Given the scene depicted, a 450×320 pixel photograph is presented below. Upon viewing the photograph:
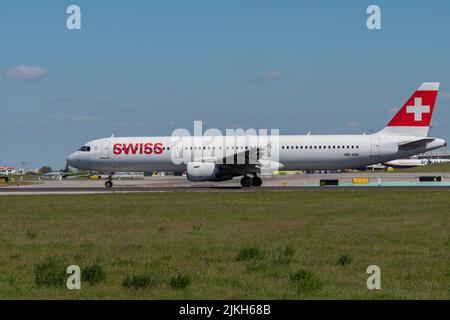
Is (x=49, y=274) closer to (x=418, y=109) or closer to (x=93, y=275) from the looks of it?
(x=93, y=275)

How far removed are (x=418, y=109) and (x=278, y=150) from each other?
1165 cm

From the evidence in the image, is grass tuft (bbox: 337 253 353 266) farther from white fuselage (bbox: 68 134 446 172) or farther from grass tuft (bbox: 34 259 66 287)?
white fuselage (bbox: 68 134 446 172)

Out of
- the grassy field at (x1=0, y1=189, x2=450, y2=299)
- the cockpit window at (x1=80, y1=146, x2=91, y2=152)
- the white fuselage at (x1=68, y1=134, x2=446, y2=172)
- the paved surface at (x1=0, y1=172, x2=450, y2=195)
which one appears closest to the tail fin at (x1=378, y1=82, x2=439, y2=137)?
the white fuselage at (x1=68, y1=134, x2=446, y2=172)

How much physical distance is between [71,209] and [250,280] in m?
18.9

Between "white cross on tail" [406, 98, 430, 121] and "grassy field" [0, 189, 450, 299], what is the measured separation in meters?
22.9

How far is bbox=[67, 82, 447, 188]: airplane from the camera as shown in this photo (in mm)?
50031

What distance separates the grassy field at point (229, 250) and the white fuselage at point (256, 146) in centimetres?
2082

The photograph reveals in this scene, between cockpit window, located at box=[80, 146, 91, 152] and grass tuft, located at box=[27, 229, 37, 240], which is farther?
cockpit window, located at box=[80, 146, 91, 152]

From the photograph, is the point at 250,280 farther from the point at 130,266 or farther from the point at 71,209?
the point at 71,209

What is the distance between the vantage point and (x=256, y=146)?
174 ft

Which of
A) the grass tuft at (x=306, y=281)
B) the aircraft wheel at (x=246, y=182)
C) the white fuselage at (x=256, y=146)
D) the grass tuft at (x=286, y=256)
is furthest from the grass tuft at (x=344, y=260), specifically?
the white fuselage at (x=256, y=146)

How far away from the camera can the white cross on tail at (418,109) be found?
52.1m
